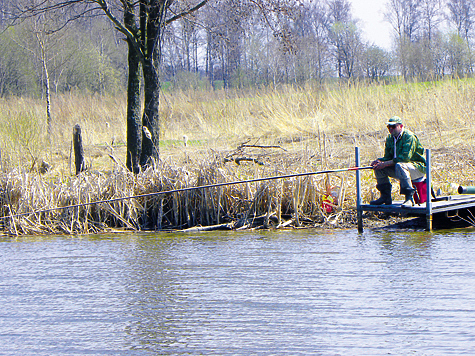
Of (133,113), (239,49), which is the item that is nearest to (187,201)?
(133,113)

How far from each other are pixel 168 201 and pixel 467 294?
593 centimetres

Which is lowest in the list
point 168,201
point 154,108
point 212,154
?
point 168,201

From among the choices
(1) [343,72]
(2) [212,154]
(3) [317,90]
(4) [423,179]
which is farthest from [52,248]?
(1) [343,72]

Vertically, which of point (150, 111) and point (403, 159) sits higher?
point (150, 111)

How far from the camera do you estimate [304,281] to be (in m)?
5.95

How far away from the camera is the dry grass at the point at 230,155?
9914 mm

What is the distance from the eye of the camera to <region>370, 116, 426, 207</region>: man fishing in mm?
8047

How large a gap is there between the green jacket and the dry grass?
1.75 m

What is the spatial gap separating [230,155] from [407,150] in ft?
11.6

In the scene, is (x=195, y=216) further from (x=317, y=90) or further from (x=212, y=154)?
(x=317, y=90)

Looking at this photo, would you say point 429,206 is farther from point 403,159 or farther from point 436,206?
point 403,159

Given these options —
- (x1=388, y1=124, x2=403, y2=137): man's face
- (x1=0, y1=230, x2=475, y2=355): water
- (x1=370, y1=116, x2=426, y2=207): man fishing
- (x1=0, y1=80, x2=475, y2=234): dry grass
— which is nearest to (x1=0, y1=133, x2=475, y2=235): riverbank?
(x1=0, y1=80, x2=475, y2=234): dry grass

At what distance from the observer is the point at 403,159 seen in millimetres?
8062

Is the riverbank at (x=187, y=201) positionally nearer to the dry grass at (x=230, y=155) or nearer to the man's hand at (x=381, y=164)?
the dry grass at (x=230, y=155)
